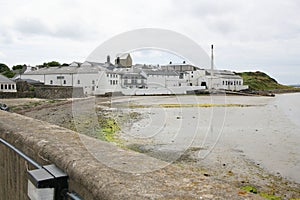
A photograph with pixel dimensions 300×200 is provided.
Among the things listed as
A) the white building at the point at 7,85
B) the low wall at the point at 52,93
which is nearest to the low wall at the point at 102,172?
the low wall at the point at 52,93

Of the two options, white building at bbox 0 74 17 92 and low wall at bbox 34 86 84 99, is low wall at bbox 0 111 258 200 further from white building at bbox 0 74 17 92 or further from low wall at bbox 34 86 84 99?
white building at bbox 0 74 17 92

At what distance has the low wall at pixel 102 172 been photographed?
1526 millimetres

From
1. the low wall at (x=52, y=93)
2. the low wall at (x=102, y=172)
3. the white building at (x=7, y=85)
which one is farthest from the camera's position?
the low wall at (x=52, y=93)

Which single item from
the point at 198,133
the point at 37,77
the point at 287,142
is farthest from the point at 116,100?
the point at 37,77

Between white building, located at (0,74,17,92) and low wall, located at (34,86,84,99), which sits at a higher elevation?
white building, located at (0,74,17,92)

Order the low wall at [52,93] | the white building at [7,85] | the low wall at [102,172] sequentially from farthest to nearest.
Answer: the low wall at [52,93] → the white building at [7,85] → the low wall at [102,172]

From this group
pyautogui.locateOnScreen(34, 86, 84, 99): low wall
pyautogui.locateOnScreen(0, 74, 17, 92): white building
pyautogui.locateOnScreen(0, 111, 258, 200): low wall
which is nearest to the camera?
pyautogui.locateOnScreen(0, 111, 258, 200): low wall

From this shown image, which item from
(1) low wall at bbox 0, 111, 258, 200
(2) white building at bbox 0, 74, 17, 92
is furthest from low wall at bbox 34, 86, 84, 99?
(1) low wall at bbox 0, 111, 258, 200

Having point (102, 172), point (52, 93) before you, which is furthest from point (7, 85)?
point (102, 172)

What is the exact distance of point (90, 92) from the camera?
48.3m

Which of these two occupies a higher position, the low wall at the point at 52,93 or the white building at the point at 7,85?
the white building at the point at 7,85

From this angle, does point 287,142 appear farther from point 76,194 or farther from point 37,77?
point 37,77

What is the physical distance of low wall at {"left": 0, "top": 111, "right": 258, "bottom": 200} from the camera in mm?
1526

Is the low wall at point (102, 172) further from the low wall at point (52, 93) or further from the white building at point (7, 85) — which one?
the white building at point (7, 85)
